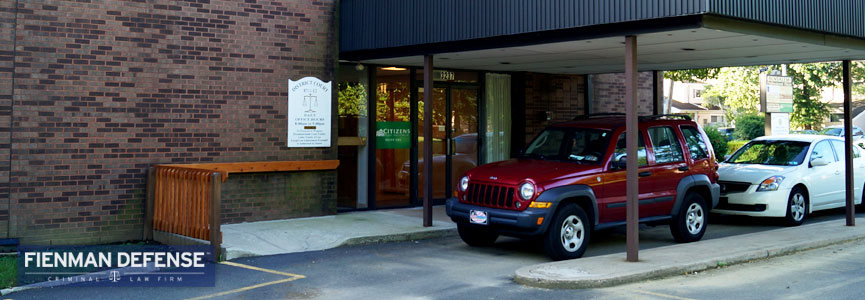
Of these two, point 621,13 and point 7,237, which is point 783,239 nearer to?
point 621,13

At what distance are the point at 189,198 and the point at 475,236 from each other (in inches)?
145

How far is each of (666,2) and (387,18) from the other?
4.84 meters

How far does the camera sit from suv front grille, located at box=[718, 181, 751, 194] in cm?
1280

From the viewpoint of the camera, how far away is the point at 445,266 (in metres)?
9.15

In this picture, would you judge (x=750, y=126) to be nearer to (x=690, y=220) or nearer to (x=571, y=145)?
(x=690, y=220)

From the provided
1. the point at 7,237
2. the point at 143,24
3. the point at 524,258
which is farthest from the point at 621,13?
the point at 7,237

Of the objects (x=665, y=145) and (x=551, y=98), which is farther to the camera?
(x=551, y=98)

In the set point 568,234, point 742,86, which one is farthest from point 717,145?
point 742,86

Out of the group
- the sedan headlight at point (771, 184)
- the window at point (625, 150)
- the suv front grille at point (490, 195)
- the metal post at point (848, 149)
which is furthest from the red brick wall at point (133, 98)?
the metal post at point (848, 149)

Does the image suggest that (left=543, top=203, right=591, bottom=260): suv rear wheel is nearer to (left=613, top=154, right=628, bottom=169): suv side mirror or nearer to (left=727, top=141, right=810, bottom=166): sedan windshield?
(left=613, top=154, right=628, bottom=169): suv side mirror

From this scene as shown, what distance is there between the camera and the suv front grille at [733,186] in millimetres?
12805

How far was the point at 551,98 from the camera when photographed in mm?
16344

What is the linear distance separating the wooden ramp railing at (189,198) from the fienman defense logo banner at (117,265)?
0.24 meters

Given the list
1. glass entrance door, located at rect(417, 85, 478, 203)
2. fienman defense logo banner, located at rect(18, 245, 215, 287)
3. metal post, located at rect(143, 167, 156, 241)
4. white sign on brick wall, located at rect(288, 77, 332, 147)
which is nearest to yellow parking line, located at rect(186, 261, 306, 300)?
fienman defense logo banner, located at rect(18, 245, 215, 287)
